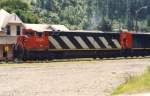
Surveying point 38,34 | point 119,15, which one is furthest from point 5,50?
point 119,15

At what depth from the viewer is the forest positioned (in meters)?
128

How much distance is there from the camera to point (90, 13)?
585 feet

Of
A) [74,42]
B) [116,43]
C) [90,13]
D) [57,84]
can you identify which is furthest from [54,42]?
[90,13]

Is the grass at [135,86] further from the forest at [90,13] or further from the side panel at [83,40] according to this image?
the forest at [90,13]

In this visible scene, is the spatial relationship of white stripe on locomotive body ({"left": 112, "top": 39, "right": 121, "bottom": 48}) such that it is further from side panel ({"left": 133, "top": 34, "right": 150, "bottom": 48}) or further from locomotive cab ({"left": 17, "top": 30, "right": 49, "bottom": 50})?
locomotive cab ({"left": 17, "top": 30, "right": 49, "bottom": 50})

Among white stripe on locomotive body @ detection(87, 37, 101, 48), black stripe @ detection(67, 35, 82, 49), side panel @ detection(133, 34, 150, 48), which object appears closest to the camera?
black stripe @ detection(67, 35, 82, 49)

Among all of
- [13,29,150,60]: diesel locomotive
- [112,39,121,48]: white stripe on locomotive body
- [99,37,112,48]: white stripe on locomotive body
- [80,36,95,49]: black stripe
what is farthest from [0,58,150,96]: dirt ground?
[112,39,121,48]: white stripe on locomotive body

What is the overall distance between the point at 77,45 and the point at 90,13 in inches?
5132

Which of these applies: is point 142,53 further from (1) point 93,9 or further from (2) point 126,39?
(1) point 93,9

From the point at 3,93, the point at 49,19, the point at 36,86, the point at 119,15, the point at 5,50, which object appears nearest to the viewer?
the point at 3,93

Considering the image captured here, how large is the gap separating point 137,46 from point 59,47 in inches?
450

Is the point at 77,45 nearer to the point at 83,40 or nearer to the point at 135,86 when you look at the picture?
the point at 83,40

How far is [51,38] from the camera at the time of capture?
155 feet

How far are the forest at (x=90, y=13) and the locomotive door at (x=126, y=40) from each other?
58085mm
